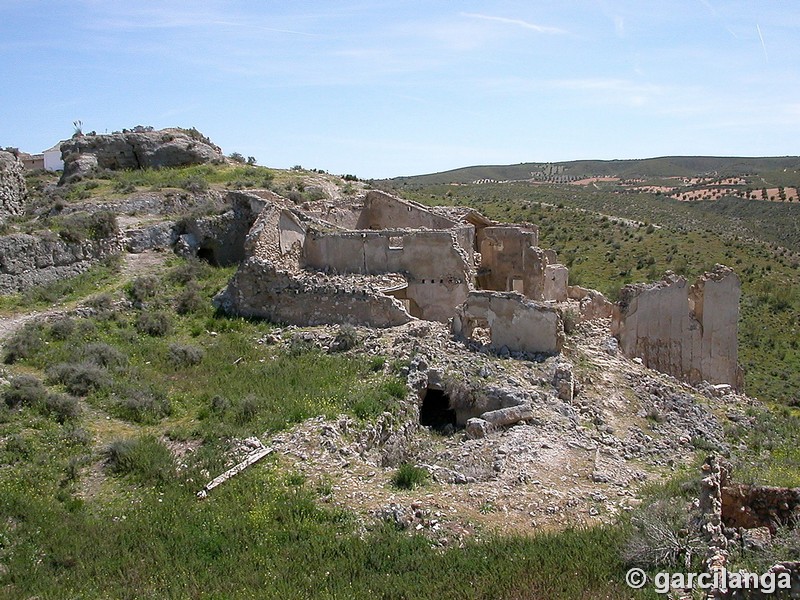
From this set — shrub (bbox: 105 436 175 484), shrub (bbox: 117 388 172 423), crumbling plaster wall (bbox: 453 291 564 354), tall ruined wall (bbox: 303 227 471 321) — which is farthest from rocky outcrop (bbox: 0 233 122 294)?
crumbling plaster wall (bbox: 453 291 564 354)

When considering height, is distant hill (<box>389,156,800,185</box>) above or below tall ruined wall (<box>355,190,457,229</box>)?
above

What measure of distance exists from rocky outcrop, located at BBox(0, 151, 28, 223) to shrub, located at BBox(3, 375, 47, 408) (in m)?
9.49

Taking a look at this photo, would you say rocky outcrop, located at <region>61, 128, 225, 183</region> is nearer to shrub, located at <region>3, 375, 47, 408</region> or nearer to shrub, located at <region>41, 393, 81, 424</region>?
shrub, located at <region>3, 375, 47, 408</region>

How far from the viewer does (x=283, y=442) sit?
407 inches

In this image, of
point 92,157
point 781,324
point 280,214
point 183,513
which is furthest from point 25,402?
point 781,324

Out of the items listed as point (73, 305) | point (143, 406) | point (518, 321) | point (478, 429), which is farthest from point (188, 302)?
point (478, 429)

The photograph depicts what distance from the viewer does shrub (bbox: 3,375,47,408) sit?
11070 millimetres

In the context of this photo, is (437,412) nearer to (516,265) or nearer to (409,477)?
(409,477)

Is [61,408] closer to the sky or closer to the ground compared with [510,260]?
closer to the ground

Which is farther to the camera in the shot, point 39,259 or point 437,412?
point 39,259

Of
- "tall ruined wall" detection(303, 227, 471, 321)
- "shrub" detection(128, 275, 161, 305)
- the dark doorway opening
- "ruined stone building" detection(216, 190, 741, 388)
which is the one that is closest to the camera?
"ruined stone building" detection(216, 190, 741, 388)

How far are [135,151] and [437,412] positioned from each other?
61.9 feet

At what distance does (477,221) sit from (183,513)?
1233cm

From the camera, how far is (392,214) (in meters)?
19.7
